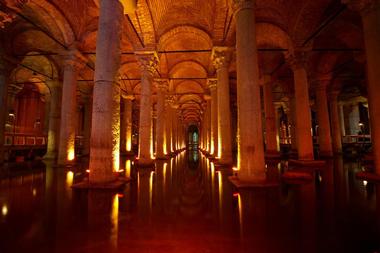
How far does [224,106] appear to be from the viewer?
12.3 meters

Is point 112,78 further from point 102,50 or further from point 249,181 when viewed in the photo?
point 249,181

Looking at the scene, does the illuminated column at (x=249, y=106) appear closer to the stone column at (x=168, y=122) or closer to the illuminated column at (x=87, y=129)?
the stone column at (x=168, y=122)

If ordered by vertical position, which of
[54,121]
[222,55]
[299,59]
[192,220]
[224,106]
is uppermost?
[222,55]

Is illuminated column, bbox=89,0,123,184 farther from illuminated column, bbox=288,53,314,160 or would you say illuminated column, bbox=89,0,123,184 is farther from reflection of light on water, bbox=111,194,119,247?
illuminated column, bbox=288,53,314,160

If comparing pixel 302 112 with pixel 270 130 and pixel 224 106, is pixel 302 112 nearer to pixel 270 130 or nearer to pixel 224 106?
Answer: pixel 224 106

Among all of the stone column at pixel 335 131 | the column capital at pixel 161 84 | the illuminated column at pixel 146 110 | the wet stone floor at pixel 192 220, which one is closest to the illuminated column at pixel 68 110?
the illuminated column at pixel 146 110

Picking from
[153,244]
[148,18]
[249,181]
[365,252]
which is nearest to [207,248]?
[153,244]

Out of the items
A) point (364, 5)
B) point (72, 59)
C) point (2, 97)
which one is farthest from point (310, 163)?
point (2, 97)

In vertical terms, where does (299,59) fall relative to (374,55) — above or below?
above

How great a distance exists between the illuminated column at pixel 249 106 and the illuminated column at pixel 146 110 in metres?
6.86

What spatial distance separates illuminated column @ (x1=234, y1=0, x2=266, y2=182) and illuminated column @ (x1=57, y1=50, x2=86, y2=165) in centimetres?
1034

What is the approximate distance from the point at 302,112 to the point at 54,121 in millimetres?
18142

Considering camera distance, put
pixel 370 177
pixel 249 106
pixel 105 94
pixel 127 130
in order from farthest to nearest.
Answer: pixel 127 130
pixel 370 177
pixel 249 106
pixel 105 94

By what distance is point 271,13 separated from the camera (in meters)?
12.1
